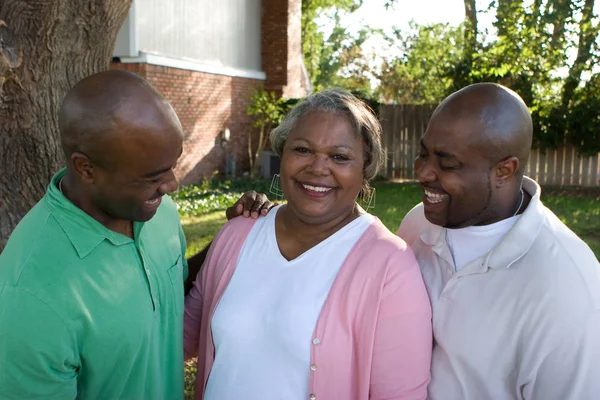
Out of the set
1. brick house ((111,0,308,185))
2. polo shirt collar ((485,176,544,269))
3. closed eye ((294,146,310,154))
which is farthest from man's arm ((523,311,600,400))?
brick house ((111,0,308,185))

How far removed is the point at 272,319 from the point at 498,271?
88 cm

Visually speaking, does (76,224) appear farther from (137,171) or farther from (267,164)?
(267,164)

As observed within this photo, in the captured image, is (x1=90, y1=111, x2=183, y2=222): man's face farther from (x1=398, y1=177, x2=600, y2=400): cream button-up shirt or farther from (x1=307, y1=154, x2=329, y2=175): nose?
(x1=398, y1=177, x2=600, y2=400): cream button-up shirt

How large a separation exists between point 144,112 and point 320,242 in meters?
0.95

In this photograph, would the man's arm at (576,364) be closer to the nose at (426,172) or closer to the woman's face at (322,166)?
the nose at (426,172)

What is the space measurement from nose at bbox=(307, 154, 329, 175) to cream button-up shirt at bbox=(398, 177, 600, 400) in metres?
0.58

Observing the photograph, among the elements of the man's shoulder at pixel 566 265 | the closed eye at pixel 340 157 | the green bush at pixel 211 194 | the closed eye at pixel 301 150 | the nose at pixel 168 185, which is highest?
the closed eye at pixel 301 150

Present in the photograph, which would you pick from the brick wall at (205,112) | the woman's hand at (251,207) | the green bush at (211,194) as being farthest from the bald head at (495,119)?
the brick wall at (205,112)

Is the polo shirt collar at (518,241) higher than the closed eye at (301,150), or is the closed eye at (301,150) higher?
the closed eye at (301,150)

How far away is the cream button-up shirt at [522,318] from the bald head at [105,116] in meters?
1.25

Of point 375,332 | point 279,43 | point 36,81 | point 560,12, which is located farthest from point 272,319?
point 279,43

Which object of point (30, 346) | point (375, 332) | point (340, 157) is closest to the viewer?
point (30, 346)

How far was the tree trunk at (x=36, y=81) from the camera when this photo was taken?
3.98 metres

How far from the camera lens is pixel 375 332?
2.25m
